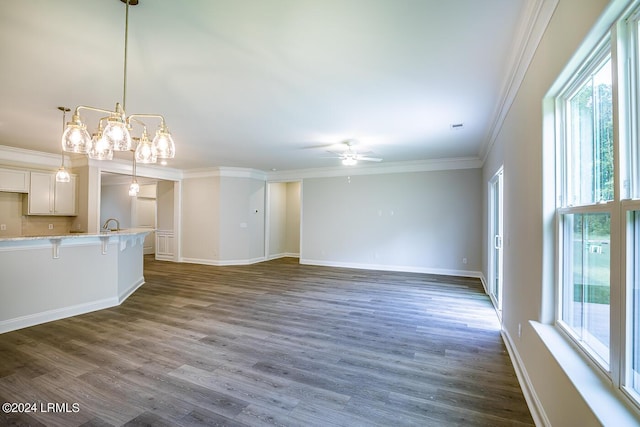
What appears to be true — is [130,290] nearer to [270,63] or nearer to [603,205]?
[270,63]

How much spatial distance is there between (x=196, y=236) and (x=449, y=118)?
726cm

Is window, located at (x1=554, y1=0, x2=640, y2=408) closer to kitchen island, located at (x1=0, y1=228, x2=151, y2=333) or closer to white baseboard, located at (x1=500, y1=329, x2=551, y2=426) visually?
white baseboard, located at (x1=500, y1=329, x2=551, y2=426)

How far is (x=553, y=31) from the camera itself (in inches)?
64.9

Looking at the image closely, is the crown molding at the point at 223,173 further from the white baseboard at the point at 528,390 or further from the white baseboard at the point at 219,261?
the white baseboard at the point at 528,390

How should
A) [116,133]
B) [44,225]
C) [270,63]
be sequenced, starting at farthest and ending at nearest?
[44,225] → [270,63] → [116,133]

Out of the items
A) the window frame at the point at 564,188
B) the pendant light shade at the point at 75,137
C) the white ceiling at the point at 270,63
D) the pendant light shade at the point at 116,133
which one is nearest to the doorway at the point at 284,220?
the white ceiling at the point at 270,63

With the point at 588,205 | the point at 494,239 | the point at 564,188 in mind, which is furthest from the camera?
the point at 494,239

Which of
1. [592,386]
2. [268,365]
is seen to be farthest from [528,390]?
[268,365]

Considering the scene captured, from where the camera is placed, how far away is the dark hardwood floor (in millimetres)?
1975

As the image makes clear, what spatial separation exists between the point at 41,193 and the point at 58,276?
351cm

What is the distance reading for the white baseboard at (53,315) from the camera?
3.38 meters

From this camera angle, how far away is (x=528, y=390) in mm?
2068

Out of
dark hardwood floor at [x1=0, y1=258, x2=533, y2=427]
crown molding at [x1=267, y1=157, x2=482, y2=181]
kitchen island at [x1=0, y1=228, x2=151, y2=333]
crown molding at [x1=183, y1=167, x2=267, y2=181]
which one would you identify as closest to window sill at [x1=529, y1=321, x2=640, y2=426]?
dark hardwood floor at [x1=0, y1=258, x2=533, y2=427]

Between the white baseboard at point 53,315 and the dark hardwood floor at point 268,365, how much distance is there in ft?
0.55
